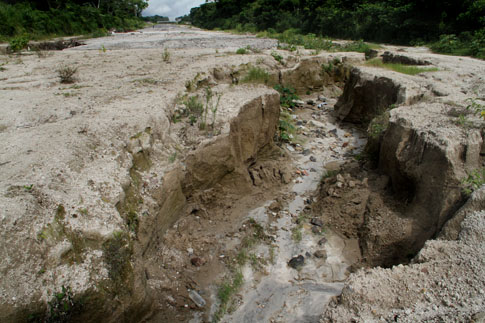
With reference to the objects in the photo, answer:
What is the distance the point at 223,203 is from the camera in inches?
165

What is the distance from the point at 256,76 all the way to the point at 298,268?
4.26 meters

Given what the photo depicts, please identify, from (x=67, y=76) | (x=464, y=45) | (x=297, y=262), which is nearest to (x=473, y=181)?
(x=297, y=262)

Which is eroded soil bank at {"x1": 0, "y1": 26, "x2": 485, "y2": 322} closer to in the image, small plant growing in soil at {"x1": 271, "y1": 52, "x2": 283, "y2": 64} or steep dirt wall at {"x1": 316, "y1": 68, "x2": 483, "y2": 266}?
steep dirt wall at {"x1": 316, "y1": 68, "x2": 483, "y2": 266}

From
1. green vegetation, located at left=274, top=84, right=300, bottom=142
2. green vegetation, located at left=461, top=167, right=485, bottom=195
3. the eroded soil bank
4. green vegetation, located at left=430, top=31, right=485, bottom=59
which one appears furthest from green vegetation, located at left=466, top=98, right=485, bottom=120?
green vegetation, located at left=430, top=31, right=485, bottom=59

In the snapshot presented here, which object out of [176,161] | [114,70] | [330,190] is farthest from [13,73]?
[330,190]

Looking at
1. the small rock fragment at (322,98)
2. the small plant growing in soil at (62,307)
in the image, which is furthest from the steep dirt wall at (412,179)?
the small rock fragment at (322,98)

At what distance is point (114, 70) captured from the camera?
5852mm

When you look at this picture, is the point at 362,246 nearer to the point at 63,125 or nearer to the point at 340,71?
the point at 63,125

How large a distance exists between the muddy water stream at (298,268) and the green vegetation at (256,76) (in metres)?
1.98

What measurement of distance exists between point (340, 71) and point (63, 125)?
743 cm

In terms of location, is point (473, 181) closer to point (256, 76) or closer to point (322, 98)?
point (256, 76)

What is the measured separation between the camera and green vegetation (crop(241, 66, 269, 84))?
620cm

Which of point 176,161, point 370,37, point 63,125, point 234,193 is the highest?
point 370,37

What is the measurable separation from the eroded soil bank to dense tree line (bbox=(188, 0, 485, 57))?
806 centimetres
